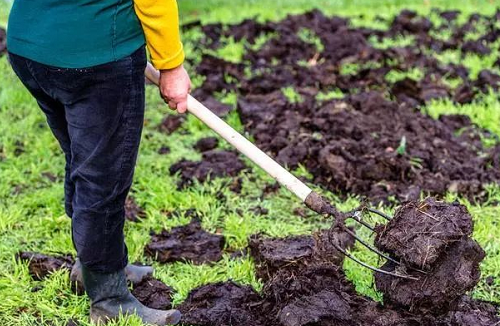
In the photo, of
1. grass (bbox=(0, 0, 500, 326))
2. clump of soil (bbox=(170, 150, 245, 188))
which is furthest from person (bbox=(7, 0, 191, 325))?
clump of soil (bbox=(170, 150, 245, 188))

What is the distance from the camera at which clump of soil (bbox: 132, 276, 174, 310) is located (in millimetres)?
3533

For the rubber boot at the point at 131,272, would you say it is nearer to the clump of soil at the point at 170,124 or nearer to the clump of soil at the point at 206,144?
the clump of soil at the point at 206,144

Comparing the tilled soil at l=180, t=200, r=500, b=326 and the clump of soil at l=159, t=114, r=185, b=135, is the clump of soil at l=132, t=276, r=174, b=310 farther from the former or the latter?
the clump of soil at l=159, t=114, r=185, b=135

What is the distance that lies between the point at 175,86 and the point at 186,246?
124 centimetres

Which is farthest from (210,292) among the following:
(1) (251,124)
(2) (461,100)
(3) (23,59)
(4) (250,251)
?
(2) (461,100)

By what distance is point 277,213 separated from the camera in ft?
14.5

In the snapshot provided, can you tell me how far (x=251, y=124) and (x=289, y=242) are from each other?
1.87 meters

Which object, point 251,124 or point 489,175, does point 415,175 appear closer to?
point 489,175

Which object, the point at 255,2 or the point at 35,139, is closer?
the point at 35,139

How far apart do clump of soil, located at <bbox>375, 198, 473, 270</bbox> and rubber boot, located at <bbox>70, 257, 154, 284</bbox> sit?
1.21m

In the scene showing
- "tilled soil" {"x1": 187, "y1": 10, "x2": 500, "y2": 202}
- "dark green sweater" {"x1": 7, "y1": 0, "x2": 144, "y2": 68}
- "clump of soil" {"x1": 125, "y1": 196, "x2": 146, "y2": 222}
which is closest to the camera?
"dark green sweater" {"x1": 7, "y1": 0, "x2": 144, "y2": 68}

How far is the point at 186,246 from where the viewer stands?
158 inches

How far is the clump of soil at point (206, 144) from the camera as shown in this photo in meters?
5.22

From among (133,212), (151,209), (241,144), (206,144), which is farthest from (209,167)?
(241,144)
